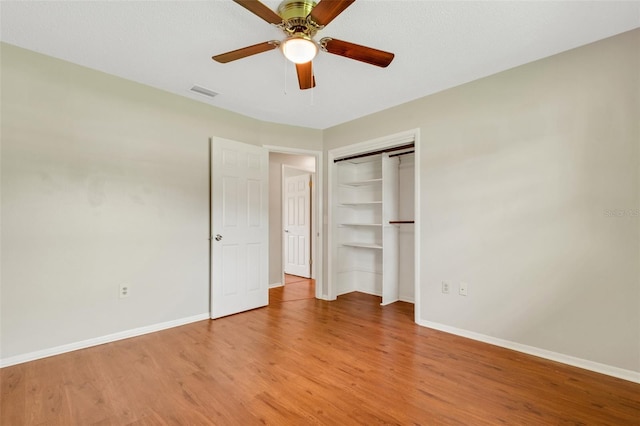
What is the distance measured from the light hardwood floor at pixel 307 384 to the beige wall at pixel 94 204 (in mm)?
379

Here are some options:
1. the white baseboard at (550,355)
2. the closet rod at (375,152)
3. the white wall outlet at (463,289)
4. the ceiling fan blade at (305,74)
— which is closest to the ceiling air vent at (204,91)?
the ceiling fan blade at (305,74)

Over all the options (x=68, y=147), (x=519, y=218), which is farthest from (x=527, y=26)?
(x=68, y=147)

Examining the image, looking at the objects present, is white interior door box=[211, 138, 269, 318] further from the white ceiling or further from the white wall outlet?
the white wall outlet

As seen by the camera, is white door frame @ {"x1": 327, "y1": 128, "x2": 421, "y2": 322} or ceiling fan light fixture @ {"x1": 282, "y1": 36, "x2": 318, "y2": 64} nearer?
ceiling fan light fixture @ {"x1": 282, "y1": 36, "x2": 318, "y2": 64}

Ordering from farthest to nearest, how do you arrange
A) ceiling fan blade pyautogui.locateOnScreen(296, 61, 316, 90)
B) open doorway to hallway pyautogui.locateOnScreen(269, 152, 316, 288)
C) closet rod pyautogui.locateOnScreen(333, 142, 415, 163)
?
open doorway to hallway pyautogui.locateOnScreen(269, 152, 316, 288)
closet rod pyautogui.locateOnScreen(333, 142, 415, 163)
ceiling fan blade pyautogui.locateOnScreen(296, 61, 316, 90)

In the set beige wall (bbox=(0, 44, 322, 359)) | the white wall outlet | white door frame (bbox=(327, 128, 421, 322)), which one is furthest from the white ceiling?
the white wall outlet

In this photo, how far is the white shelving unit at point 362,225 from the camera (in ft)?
13.7

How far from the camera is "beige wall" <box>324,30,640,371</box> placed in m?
2.12

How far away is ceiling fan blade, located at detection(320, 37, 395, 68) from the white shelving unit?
87.2 inches

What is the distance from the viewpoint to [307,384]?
6.62ft

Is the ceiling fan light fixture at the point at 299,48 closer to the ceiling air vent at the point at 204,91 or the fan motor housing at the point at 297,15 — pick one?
the fan motor housing at the point at 297,15

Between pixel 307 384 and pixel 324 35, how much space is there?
2.53 m

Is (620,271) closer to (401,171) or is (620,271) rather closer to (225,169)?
(401,171)

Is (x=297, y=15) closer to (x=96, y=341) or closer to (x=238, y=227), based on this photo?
(x=238, y=227)
